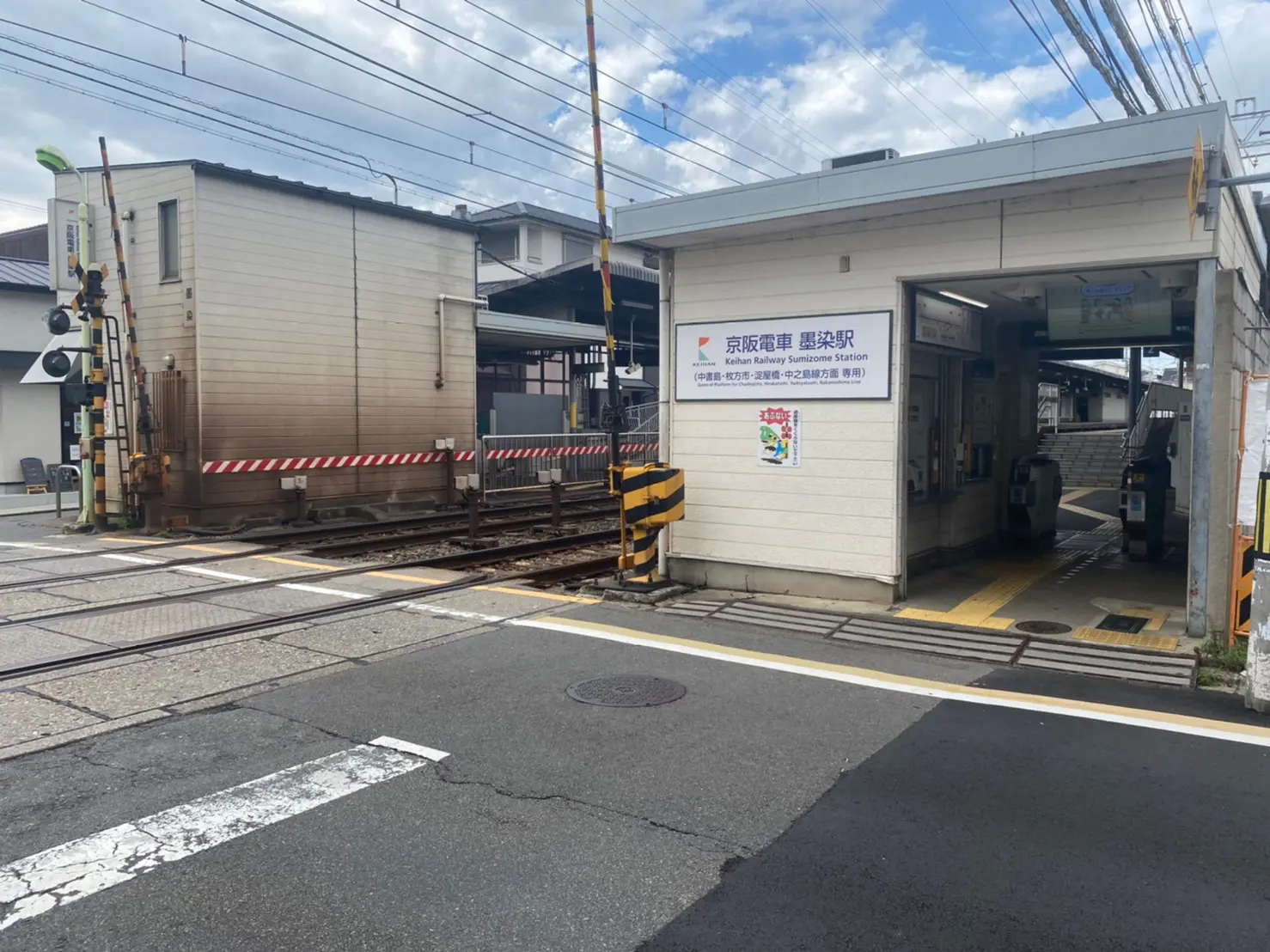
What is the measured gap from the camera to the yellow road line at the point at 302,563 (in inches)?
435

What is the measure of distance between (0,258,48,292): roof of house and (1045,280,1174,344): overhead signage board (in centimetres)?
2216

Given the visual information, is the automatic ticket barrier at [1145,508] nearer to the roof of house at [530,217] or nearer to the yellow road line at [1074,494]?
the yellow road line at [1074,494]

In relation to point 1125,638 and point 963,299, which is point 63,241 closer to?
point 963,299

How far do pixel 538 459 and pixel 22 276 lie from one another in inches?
557

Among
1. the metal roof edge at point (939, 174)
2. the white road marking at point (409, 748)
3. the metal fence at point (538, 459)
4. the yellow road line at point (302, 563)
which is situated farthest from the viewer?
the metal fence at point (538, 459)

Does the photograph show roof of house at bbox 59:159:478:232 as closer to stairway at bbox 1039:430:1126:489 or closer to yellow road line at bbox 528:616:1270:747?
yellow road line at bbox 528:616:1270:747

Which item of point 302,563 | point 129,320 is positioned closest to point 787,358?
point 302,563

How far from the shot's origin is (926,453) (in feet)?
36.4

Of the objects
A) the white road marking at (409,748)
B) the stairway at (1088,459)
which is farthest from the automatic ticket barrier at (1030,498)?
the stairway at (1088,459)

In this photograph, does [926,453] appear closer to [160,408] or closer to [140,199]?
[160,408]

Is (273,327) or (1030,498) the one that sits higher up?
(273,327)

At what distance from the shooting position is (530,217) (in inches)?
1422

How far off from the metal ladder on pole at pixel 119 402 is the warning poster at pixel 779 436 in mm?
10803

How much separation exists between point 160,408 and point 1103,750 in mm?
14582
